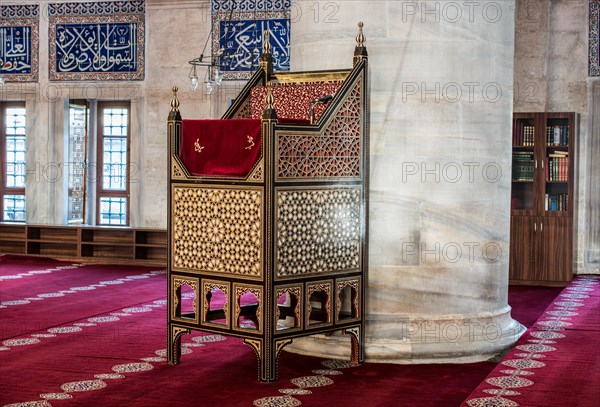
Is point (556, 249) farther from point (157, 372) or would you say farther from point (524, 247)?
point (157, 372)

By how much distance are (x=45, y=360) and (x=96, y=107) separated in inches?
243

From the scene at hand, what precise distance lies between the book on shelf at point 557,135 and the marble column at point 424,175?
3777 millimetres

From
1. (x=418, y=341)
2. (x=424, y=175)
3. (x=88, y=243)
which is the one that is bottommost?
A: (x=418, y=341)

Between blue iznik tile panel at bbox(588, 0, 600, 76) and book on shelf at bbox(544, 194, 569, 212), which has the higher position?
blue iznik tile panel at bbox(588, 0, 600, 76)

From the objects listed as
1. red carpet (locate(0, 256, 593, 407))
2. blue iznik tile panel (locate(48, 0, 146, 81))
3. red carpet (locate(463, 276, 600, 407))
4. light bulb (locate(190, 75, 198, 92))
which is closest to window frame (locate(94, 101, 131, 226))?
blue iznik tile panel (locate(48, 0, 146, 81))

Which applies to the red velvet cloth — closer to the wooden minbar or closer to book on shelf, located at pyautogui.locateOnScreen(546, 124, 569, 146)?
the wooden minbar

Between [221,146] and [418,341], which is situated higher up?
[221,146]

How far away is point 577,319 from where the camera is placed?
5992 mm

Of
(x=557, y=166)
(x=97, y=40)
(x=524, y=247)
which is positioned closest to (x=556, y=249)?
(x=524, y=247)

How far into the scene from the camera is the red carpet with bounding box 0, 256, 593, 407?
12.7 ft

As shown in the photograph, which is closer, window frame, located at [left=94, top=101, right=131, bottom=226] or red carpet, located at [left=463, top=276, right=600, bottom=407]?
red carpet, located at [left=463, top=276, right=600, bottom=407]

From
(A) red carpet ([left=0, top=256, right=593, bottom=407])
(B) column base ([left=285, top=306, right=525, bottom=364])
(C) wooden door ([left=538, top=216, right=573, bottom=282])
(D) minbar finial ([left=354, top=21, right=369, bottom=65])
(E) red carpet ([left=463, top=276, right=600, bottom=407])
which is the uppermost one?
(D) minbar finial ([left=354, top=21, right=369, bottom=65])

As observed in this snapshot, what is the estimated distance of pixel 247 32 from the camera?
9.75 m

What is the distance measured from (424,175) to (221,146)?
1.09m
